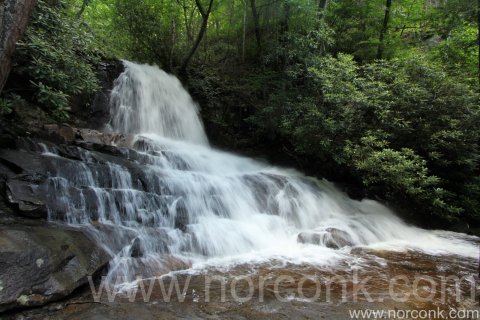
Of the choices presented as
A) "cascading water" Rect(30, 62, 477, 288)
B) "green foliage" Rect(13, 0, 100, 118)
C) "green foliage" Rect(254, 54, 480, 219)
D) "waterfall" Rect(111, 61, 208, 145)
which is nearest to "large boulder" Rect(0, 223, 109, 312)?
"cascading water" Rect(30, 62, 477, 288)

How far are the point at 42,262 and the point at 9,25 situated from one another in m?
2.94

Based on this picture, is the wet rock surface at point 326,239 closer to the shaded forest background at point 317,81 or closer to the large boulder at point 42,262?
the shaded forest background at point 317,81

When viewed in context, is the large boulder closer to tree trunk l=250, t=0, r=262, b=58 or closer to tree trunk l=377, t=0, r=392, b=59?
tree trunk l=250, t=0, r=262, b=58

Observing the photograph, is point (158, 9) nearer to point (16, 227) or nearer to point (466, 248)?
point (16, 227)

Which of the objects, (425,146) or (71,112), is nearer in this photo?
(71,112)

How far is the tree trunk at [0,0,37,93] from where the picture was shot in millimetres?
3965

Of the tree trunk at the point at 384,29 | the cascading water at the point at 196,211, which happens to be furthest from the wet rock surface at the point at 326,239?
the tree trunk at the point at 384,29

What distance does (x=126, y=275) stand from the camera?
448 cm

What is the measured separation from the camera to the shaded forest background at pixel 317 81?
6906 millimetres

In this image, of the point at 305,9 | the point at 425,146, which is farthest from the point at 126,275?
the point at 305,9

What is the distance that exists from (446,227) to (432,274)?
5238 mm

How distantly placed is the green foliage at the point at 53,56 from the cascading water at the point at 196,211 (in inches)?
46.6

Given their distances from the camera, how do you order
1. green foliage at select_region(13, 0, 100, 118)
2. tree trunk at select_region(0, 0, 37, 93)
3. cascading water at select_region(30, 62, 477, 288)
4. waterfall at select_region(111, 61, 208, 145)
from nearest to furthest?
tree trunk at select_region(0, 0, 37, 93) < cascading water at select_region(30, 62, 477, 288) < green foliage at select_region(13, 0, 100, 118) < waterfall at select_region(111, 61, 208, 145)

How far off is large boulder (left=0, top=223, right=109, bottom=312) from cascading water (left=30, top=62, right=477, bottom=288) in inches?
17.1
